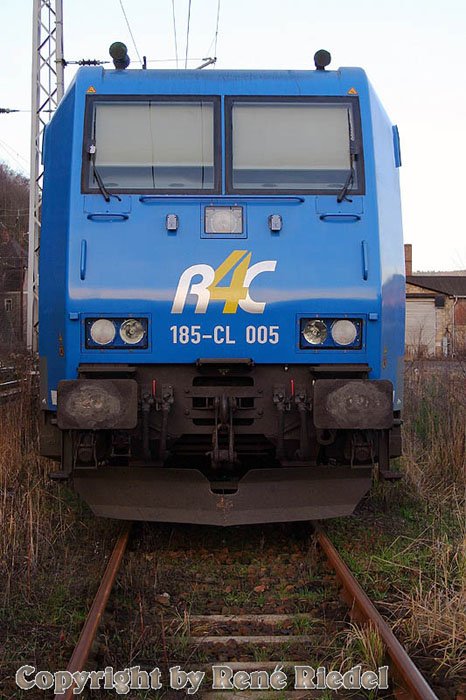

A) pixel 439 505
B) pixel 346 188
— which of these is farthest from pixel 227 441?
pixel 439 505

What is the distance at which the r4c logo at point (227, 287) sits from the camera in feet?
18.8

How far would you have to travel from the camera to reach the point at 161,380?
5840 mm

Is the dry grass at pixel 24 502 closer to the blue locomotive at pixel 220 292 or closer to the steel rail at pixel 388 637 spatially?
the blue locomotive at pixel 220 292

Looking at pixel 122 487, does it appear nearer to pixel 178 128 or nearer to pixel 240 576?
pixel 240 576

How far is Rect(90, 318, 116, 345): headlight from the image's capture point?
5746 millimetres

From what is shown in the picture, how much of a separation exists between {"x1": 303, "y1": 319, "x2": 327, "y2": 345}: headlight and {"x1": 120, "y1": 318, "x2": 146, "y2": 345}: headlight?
1136 millimetres

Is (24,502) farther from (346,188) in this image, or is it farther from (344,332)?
(346,188)

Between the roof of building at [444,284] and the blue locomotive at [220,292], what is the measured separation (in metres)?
43.7

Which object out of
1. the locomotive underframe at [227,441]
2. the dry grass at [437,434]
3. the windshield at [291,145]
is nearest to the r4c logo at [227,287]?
the locomotive underframe at [227,441]

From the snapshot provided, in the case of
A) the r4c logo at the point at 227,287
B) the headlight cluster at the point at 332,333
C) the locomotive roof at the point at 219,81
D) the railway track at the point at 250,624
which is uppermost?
the locomotive roof at the point at 219,81

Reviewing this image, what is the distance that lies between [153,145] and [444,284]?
50.9m

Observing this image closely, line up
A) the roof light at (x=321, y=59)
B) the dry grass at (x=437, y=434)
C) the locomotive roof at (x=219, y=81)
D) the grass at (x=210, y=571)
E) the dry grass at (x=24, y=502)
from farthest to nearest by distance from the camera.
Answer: the dry grass at (x=437, y=434)
the roof light at (x=321, y=59)
the locomotive roof at (x=219, y=81)
the dry grass at (x=24, y=502)
the grass at (x=210, y=571)

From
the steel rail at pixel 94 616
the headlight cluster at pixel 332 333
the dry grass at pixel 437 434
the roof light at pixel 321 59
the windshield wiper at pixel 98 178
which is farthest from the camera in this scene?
the dry grass at pixel 437 434

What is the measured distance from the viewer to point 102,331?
226 inches
